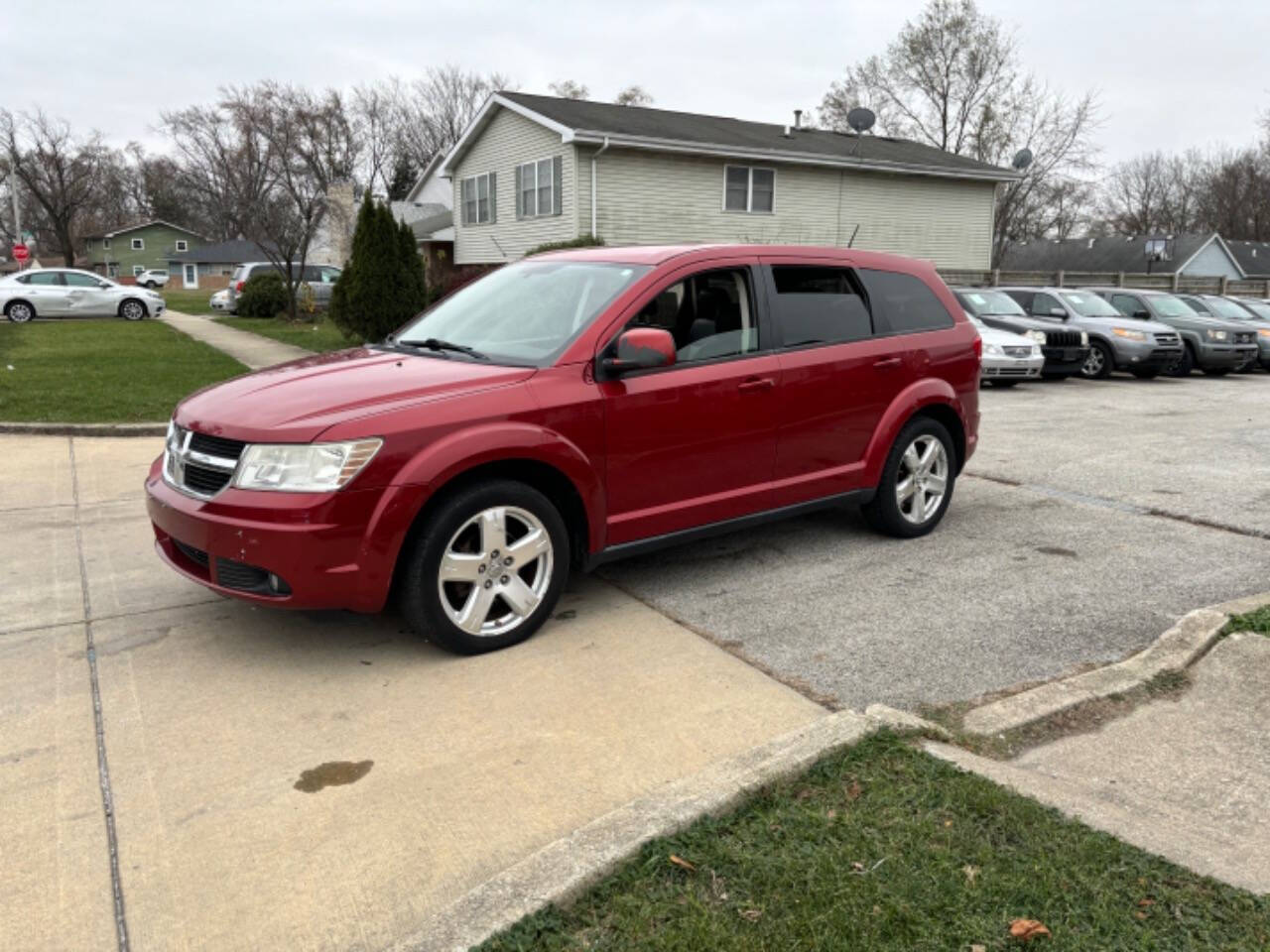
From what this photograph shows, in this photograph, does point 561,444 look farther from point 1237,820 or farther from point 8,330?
point 8,330

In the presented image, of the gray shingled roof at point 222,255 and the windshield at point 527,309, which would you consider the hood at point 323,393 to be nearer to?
the windshield at point 527,309

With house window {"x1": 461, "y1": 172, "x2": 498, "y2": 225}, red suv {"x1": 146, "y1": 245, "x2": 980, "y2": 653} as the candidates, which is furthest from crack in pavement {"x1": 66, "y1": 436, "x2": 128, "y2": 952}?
house window {"x1": 461, "y1": 172, "x2": 498, "y2": 225}

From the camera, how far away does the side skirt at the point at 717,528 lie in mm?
4586

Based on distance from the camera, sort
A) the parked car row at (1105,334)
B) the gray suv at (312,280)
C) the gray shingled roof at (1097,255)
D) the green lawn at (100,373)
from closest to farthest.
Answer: the green lawn at (100,373) → the parked car row at (1105,334) → the gray suv at (312,280) → the gray shingled roof at (1097,255)

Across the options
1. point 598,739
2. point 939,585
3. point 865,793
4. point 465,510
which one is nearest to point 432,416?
point 465,510

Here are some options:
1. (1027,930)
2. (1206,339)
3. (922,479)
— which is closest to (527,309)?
(922,479)

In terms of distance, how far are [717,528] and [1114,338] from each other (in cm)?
1380

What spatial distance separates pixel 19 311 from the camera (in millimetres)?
24906

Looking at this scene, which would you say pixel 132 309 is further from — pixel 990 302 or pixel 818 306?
pixel 818 306

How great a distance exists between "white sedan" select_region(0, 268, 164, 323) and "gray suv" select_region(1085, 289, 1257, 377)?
24.7 m

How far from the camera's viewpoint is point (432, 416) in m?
3.94

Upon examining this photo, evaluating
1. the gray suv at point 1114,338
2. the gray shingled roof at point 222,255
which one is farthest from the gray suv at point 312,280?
the gray shingled roof at point 222,255

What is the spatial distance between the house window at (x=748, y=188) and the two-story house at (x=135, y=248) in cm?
6991

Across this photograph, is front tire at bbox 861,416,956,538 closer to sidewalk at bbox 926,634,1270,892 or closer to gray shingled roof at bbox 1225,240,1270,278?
sidewalk at bbox 926,634,1270,892
